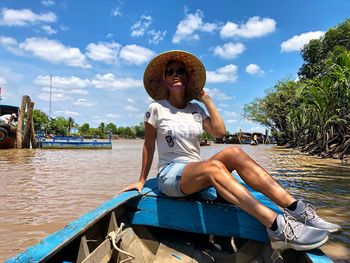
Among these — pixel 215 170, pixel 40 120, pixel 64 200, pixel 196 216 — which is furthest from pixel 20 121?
pixel 40 120

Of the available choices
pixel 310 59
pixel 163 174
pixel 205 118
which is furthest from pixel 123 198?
pixel 310 59

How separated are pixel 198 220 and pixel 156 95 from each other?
1251mm

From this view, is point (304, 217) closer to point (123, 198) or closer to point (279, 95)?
point (123, 198)

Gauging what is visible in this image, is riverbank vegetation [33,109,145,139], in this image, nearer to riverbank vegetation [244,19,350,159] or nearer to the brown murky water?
riverbank vegetation [244,19,350,159]

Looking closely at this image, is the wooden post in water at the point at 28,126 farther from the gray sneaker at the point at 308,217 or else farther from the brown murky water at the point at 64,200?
the gray sneaker at the point at 308,217

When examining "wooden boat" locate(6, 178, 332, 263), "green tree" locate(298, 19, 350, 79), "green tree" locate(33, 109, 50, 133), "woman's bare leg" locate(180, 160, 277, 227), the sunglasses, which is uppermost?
"green tree" locate(298, 19, 350, 79)

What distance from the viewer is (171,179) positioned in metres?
2.14

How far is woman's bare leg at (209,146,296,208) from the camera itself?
74.1 inches

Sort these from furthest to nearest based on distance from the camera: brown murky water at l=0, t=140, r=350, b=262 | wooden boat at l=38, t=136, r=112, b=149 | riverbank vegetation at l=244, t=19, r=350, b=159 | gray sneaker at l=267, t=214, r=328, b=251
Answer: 1. wooden boat at l=38, t=136, r=112, b=149
2. riverbank vegetation at l=244, t=19, r=350, b=159
3. brown murky water at l=0, t=140, r=350, b=262
4. gray sneaker at l=267, t=214, r=328, b=251

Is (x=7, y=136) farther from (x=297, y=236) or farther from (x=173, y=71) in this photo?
(x=297, y=236)

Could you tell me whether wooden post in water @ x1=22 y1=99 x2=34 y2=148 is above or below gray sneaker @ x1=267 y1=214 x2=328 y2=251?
above

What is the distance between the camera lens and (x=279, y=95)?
32.5m

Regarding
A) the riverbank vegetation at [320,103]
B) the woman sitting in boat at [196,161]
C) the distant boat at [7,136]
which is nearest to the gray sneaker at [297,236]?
the woman sitting in boat at [196,161]

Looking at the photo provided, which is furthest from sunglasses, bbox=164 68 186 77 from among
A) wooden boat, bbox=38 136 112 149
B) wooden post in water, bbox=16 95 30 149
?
wooden boat, bbox=38 136 112 149
